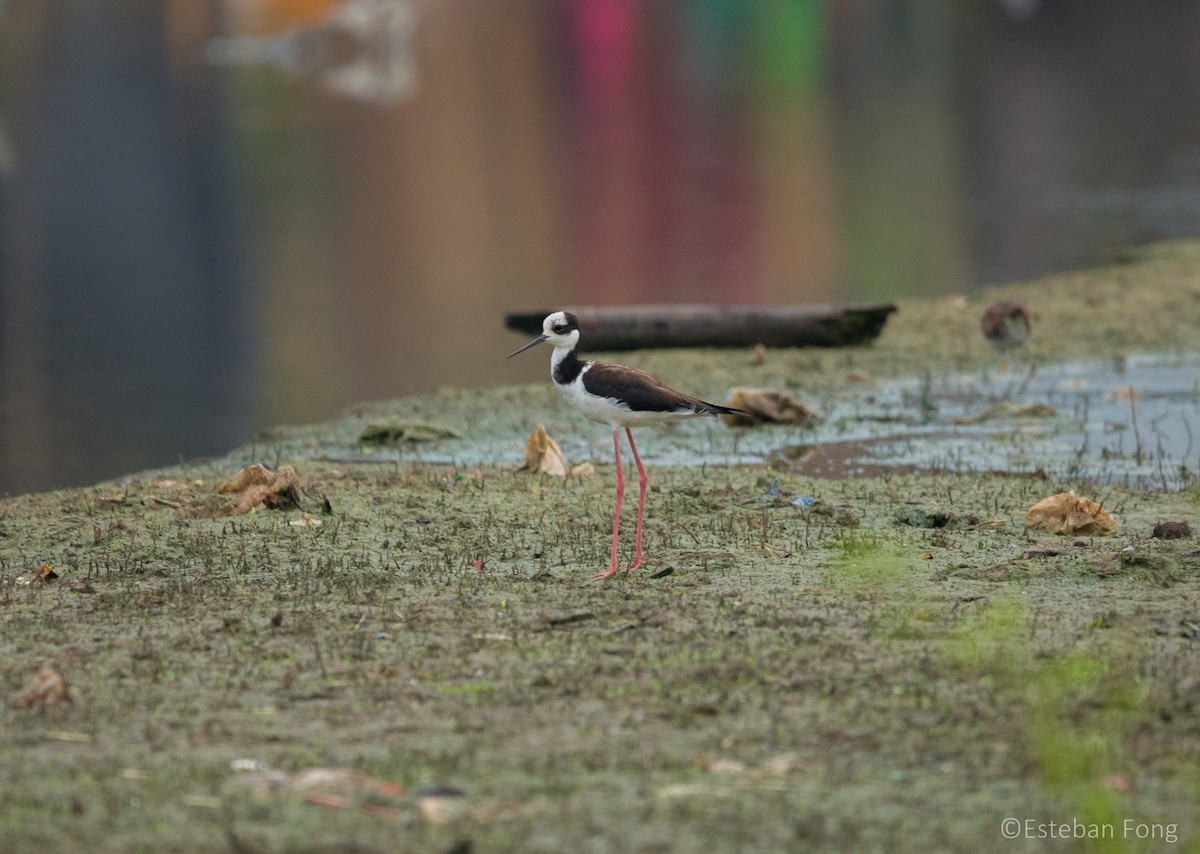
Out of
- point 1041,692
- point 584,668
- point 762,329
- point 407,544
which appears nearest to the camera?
point 1041,692

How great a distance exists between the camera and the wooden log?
1252 cm

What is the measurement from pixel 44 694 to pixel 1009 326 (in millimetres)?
9035

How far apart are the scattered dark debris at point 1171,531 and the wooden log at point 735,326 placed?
568 cm

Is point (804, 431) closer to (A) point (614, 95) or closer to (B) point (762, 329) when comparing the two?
(B) point (762, 329)

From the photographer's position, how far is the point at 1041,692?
4.86 meters

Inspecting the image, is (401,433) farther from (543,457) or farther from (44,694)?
(44,694)

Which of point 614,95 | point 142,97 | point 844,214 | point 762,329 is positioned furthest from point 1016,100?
point 762,329

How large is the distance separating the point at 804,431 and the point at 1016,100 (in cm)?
2995

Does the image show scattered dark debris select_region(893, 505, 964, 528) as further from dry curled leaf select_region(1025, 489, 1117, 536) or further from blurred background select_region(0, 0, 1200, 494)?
blurred background select_region(0, 0, 1200, 494)

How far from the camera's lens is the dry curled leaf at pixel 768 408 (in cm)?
1019

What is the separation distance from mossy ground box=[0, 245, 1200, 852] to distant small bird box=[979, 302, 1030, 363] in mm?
4593

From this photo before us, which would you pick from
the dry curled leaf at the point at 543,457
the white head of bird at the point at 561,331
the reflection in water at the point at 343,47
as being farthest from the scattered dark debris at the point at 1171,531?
the reflection in water at the point at 343,47

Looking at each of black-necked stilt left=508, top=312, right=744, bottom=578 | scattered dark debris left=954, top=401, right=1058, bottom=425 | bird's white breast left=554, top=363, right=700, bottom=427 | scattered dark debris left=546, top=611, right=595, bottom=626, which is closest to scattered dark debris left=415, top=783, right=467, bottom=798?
scattered dark debris left=546, top=611, right=595, bottom=626

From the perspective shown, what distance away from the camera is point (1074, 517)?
704 centimetres
